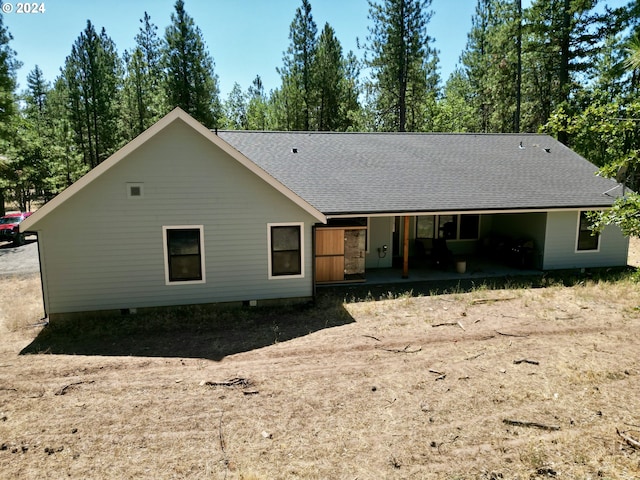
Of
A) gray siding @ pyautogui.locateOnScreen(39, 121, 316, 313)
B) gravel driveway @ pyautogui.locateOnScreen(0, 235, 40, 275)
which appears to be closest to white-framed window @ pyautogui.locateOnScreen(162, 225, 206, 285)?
gray siding @ pyautogui.locateOnScreen(39, 121, 316, 313)

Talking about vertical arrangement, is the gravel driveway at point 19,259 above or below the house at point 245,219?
below

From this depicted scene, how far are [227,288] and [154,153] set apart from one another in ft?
13.3

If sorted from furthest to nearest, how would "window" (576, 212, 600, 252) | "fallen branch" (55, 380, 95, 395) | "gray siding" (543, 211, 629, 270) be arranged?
"window" (576, 212, 600, 252) → "gray siding" (543, 211, 629, 270) → "fallen branch" (55, 380, 95, 395)

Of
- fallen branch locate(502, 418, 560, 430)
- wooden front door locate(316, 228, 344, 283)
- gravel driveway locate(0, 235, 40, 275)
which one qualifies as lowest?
fallen branch locate(502, 418, 560, 430)

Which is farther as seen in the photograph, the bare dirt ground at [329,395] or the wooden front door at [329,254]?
the wooden front door at [329,254]

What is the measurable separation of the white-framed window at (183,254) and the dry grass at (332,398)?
137cm

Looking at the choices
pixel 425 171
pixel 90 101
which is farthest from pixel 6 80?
pixel 425 171

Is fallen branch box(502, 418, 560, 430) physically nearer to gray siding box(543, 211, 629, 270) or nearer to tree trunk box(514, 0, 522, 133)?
gray siding box(543, 211, 629, 270)

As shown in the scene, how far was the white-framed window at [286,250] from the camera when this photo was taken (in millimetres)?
12031

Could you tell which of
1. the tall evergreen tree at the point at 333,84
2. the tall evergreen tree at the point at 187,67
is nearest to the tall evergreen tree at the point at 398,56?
the tall evergreen tree at the point at 333,84

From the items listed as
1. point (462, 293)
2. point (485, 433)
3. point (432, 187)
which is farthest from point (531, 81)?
point (485, 433)

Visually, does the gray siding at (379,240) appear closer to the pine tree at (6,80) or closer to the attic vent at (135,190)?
the attic vent at (135,190)

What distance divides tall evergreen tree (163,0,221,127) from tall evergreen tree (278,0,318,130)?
20.3ft

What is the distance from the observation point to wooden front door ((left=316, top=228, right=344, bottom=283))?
45.8 feet
